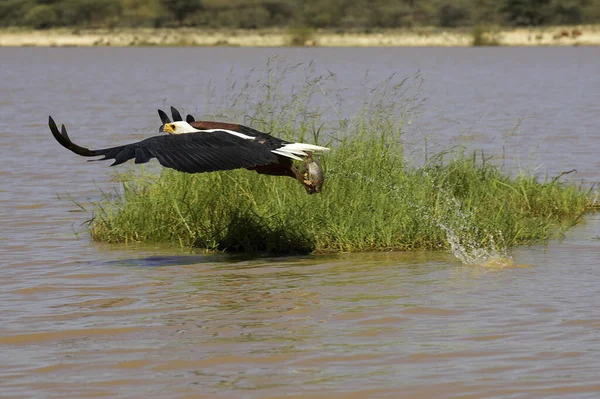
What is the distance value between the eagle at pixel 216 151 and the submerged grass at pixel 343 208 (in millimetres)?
913

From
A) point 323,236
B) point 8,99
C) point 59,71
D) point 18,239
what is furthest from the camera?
point 59,71

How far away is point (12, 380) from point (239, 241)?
3588 millimetres

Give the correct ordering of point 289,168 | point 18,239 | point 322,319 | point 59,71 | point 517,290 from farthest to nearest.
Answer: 1. point 59,71
2. point 18,239
3. point 289,168
4. point 517,290
5. point 322,319

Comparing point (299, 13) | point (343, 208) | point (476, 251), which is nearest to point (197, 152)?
point (343, 208)

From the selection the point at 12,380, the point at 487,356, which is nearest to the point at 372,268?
the point at 487,356

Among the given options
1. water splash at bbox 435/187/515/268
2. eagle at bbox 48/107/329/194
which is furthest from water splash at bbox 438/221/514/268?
eagle at bbox 48/107/329/194

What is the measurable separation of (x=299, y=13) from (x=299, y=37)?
14.0 m

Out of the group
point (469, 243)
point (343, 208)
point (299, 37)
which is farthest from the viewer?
point (299, 37)

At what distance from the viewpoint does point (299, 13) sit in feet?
247

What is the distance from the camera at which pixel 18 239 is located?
1027 cm

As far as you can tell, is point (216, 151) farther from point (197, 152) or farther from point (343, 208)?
point (343, 208)

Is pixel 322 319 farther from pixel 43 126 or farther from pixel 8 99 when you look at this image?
pixel 8 99

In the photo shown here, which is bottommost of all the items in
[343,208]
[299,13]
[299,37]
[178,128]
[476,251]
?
[476,251]

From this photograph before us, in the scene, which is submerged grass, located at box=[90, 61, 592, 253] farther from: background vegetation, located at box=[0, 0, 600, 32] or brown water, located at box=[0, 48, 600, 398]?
background vegetation, located at box=[0, 0, 600, 32]
